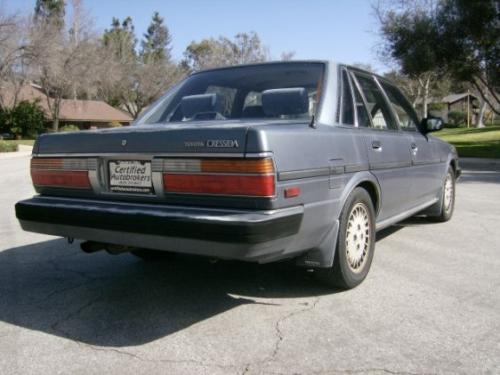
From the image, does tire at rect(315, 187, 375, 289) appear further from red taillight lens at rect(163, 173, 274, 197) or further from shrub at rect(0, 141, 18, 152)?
shrub at rect(0, 141, 18, 152)

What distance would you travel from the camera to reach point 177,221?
305 cm

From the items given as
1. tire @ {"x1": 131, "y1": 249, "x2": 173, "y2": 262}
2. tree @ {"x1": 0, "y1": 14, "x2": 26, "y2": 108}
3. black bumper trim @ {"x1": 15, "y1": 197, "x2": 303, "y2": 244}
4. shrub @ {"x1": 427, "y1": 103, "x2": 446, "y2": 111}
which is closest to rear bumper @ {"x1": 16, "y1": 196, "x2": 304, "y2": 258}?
black bumper trim @ {"x1": 15, "y1": 197, "x2": 303, "y2": 244}

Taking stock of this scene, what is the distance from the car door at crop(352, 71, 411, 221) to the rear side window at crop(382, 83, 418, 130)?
225mm

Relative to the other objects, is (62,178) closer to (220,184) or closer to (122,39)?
(220,184)

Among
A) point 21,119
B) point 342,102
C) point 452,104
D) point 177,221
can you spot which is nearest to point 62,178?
point 177,221

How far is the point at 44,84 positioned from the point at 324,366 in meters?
50.3

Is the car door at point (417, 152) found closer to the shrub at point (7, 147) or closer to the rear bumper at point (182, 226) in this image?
the rear bumper at point (182, 226)

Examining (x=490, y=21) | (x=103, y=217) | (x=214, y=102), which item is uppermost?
(x=490, y=21)

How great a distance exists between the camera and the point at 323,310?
3.53 m

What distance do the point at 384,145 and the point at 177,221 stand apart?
2112 mm

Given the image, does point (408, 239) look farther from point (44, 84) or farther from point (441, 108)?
point (441, 108)

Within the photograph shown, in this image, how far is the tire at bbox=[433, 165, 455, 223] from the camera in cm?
631

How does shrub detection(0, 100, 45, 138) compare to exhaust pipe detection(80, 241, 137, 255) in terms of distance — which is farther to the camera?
shrub detection(0, 100, 45, 138)

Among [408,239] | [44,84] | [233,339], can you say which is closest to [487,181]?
[408,239]
